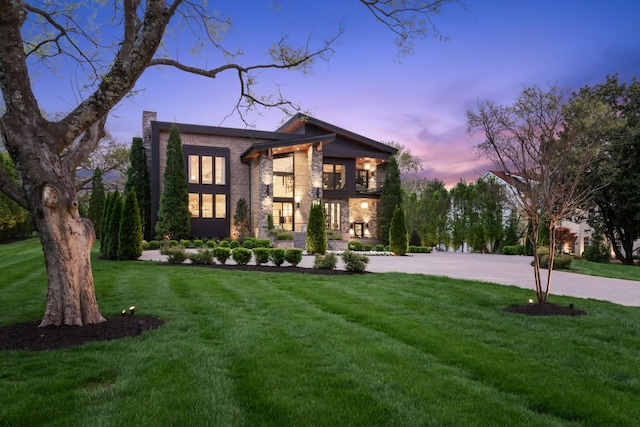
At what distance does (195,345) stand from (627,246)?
2268 cm

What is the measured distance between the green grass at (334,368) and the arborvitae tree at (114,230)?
7876mm

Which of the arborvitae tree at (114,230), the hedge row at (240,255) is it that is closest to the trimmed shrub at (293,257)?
the hedge row at (240,255)

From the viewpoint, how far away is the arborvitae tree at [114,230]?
48.4 feet

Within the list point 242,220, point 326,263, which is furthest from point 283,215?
point 326,263

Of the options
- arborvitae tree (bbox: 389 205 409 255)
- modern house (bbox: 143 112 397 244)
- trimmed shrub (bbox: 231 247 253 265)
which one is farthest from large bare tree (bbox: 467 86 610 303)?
modern house (bbox: 143 112 397 244)

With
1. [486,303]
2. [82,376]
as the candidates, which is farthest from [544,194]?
[82,376]

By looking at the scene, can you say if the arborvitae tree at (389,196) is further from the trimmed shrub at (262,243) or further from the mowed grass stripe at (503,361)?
the mowed grass stripe at (503,361)

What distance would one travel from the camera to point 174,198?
2269cm

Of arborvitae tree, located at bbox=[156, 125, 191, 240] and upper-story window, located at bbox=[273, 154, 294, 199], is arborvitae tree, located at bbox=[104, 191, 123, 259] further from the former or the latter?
upper-story window, located at bbox=[273, 154, 294, 199]

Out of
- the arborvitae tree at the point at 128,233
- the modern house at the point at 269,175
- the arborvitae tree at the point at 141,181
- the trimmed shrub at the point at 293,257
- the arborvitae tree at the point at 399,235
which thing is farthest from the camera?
the arborvitae tree at the point at 141,181

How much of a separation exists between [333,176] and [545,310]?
2157cm

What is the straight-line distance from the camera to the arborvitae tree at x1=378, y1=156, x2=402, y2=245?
26.4 meters

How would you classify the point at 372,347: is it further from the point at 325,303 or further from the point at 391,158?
the point at 391,158

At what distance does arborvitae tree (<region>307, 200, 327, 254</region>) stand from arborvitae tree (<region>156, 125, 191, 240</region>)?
8.51m
